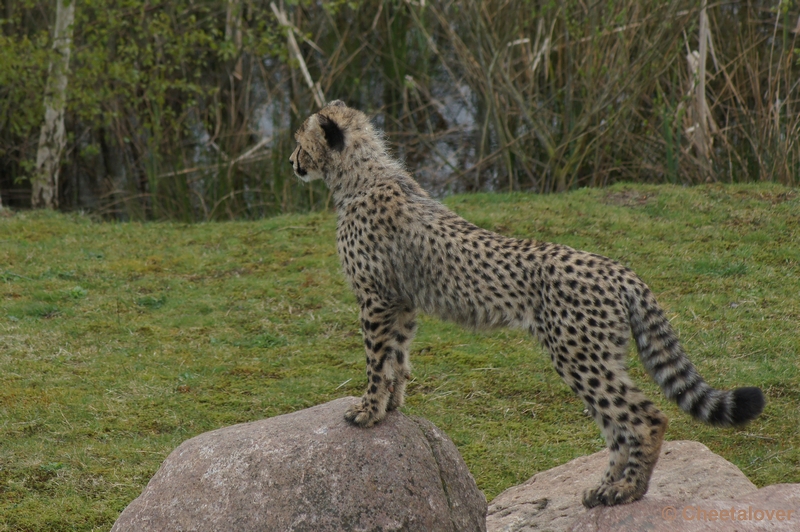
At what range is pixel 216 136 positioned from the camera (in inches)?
510

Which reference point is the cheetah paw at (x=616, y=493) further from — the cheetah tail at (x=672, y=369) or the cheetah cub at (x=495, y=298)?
the cheetah tail at (x=672, y=369)

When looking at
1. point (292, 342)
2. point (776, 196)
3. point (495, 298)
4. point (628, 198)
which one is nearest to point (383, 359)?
point (495, 298)

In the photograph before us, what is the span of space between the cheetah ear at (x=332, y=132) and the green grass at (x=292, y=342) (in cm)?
201

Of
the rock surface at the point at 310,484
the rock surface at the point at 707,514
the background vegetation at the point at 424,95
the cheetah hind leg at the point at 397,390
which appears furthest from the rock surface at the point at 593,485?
the background vegetation at the point at 424,95

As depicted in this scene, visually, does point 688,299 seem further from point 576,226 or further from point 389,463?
point 389,463

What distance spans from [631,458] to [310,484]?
4.78 feet

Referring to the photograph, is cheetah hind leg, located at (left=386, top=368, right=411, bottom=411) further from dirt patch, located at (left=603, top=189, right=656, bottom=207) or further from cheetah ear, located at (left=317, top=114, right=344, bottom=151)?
dirt patch, located at (left=603, top=189, right=656, bottom=207)

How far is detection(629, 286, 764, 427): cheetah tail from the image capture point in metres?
4.09

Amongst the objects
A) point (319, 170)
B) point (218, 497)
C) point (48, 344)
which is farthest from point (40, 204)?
point (218, 497)

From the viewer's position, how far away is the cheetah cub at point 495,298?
13.5 ft

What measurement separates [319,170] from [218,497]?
190 centimetres

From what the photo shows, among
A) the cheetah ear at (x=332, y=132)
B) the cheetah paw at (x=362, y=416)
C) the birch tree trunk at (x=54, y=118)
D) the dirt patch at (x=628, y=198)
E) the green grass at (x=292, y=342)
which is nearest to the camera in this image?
the cheetah paw at (x=362, y=416)

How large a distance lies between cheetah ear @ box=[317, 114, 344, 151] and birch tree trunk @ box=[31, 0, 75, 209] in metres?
6.73

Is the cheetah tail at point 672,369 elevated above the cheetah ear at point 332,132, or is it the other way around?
the cheetah ear at point 332,132
